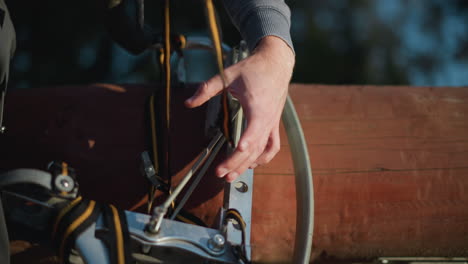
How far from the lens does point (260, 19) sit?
629mm

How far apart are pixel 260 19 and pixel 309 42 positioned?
6.91 feet

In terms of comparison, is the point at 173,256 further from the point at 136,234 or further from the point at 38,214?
the point at 38,214

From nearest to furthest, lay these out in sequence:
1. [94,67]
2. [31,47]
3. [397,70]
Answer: [31,47], [94,67], [397,70]

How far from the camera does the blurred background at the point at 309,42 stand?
2117 mm

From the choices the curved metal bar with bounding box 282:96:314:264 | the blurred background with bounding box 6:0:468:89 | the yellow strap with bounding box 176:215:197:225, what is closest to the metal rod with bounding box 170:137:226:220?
the yellow strap with bounding box 176:215:197:225

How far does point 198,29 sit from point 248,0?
175cm

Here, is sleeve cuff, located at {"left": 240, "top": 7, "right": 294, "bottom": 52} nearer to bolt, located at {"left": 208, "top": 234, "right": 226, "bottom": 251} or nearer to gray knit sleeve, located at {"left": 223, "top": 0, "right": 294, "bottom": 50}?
gray knit sleeve, located at {"left": 223, "top": 0, "right": 294, "bottom": 50}

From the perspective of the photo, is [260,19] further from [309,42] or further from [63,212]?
[309,42]

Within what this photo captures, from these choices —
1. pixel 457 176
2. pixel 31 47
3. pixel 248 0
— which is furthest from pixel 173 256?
pixel 31 47

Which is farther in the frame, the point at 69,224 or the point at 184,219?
the point at 184,219

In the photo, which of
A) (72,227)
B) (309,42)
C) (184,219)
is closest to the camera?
(72,227)

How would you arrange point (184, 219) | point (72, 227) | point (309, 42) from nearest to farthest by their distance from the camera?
point (72, 227) < point (184, 219) < point (309, 42)

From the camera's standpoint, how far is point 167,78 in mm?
598

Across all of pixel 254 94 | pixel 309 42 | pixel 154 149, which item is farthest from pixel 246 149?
pixel 309 42
